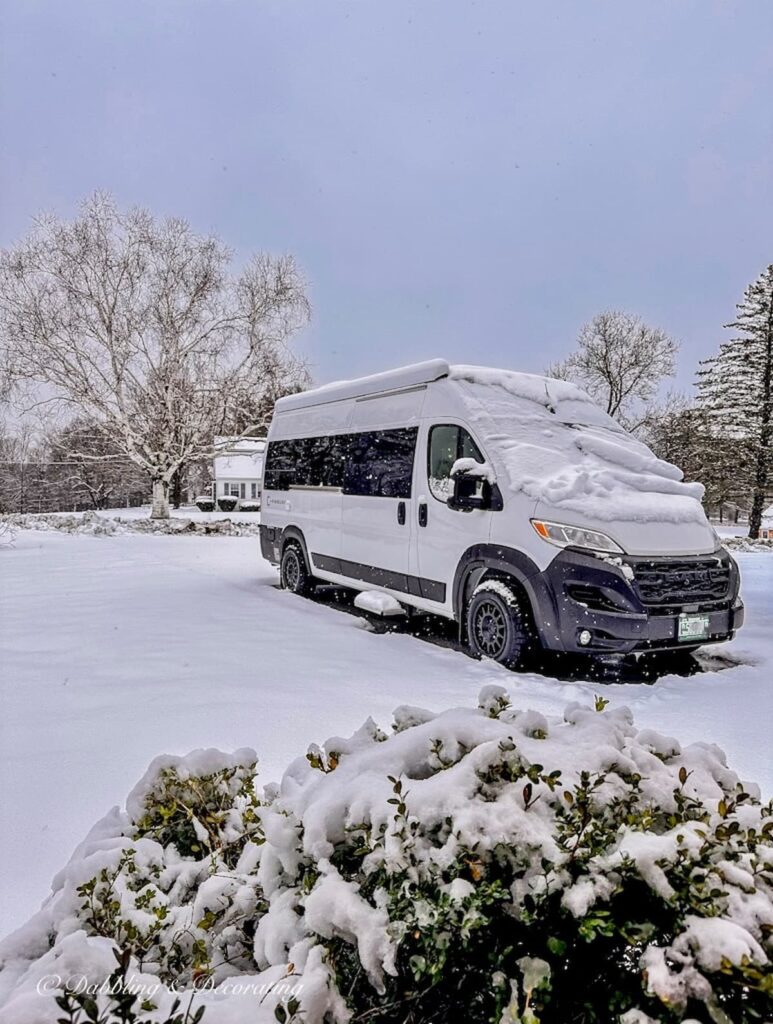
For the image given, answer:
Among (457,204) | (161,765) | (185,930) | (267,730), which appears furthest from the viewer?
(457,204)

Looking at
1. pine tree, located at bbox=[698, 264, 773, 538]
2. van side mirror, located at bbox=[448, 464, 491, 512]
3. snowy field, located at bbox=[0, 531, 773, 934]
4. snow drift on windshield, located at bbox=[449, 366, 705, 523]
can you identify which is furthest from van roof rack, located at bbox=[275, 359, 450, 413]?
pine tree, located at bbox=[698, 264, 773, 538]

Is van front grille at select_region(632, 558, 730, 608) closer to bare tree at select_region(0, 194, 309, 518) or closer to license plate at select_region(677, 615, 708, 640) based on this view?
license plate at select_region(677, 615, 708, 640)

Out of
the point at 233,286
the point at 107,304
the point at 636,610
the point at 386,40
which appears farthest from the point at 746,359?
the point at 636,610

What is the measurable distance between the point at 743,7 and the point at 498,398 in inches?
552

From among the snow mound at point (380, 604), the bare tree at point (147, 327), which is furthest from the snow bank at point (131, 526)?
the snow mound at point (380, 604)

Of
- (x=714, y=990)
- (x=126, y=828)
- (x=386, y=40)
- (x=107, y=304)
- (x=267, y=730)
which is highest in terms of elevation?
(x=386, y=40)

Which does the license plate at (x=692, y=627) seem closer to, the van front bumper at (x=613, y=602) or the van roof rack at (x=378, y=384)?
the van front bumper at (x=613, y=602)

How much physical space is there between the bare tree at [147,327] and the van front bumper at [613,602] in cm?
1941

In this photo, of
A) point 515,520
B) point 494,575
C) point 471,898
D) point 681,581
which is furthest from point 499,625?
point 471,898

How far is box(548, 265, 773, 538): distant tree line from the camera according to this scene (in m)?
28.6

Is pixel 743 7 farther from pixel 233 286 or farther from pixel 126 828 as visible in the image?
pixel 126 828

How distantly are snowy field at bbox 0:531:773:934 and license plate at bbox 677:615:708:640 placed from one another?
0.32 metres

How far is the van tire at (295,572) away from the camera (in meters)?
7.91

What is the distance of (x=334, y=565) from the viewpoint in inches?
282
